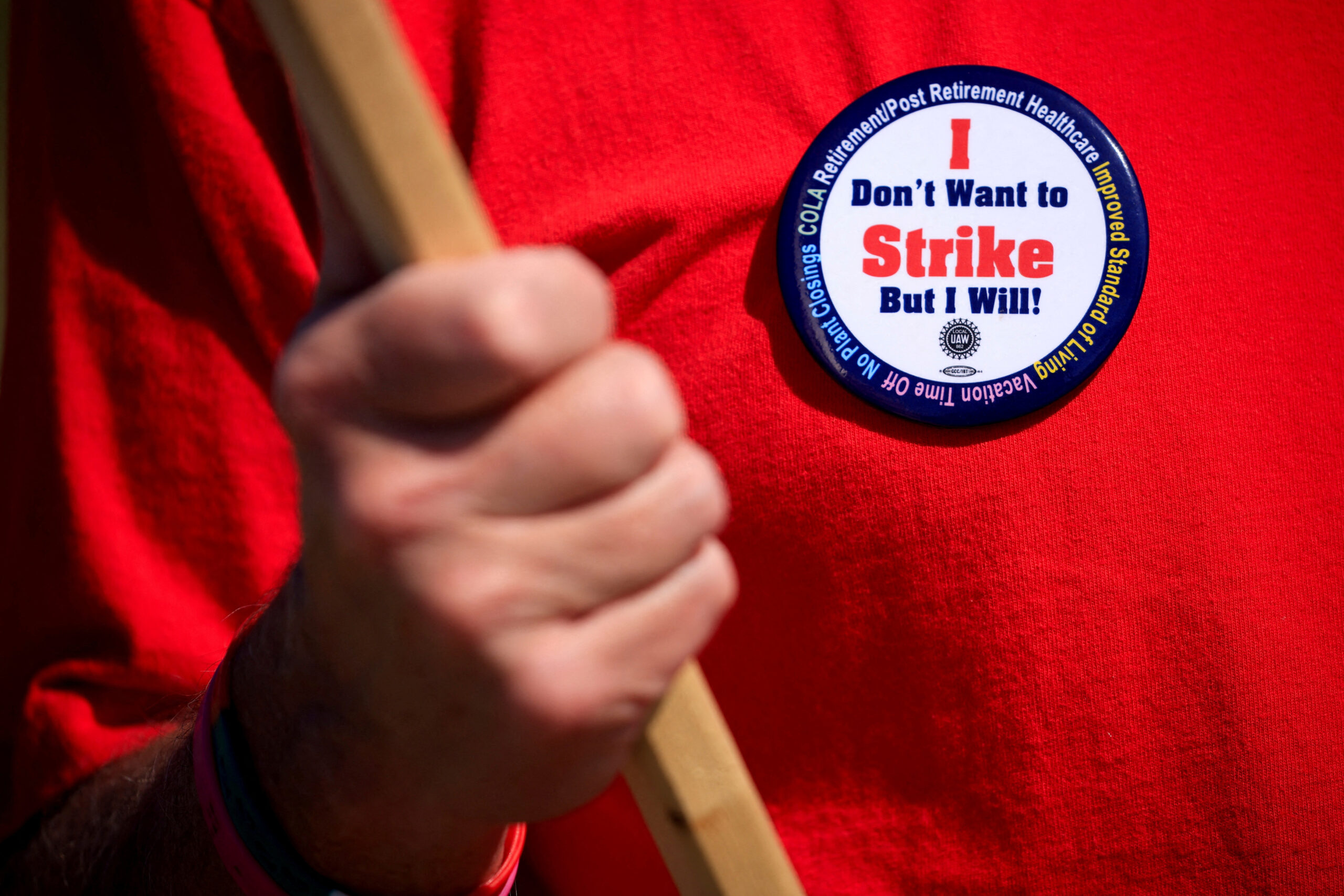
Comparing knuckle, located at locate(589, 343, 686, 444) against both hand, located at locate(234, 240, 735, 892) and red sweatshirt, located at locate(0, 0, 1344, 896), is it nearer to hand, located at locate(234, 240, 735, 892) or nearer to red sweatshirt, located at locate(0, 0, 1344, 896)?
hand, located at locate(234, 240, 735, 892)

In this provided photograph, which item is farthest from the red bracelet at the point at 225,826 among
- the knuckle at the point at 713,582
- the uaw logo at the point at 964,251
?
the uaw logo at the point at 964,251

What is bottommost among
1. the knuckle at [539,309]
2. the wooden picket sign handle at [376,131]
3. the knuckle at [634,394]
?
the knuckle at [634,394]

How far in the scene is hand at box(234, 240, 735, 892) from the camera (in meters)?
0.35

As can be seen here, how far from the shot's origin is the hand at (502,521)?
347 mm

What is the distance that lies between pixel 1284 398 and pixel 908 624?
1.05 ft

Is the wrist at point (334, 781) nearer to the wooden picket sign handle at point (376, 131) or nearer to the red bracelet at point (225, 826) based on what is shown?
the red bracelet at point (225, 826)

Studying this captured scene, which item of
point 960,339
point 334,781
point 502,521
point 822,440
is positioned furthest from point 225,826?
point 960,339

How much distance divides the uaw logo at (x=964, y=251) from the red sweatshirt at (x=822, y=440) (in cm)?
2

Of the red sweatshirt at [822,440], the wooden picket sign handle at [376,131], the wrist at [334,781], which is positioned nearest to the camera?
the wooden picket sign handle at [376,131]

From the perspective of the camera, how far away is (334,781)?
1.60 feet

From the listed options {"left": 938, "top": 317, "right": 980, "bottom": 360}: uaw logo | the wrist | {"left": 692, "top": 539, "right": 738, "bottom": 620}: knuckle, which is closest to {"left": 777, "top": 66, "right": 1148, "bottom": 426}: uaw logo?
{"left": 938, "top": 317, "right": 980, "bottom": 360}: uaw logo

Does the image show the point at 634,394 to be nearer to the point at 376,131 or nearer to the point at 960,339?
the point at 376,131

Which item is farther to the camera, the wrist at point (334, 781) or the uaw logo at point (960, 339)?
the uaw logo at point (960, 339)

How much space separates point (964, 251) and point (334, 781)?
0.53 meters
